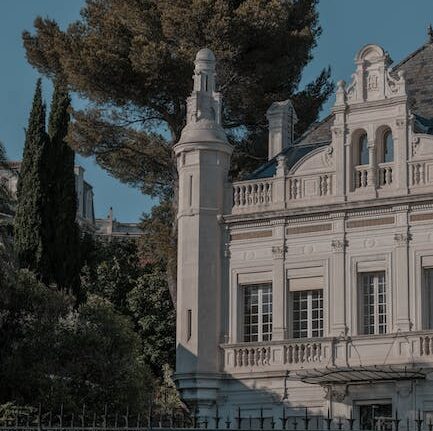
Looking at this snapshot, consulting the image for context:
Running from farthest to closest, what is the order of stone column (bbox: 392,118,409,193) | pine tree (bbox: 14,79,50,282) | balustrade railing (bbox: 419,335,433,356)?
pine tree (bbox: 14,79,50,282) < stone column (bbox: 392,118,409,193) < balustrade railing (bbox: 419,335,433,356)

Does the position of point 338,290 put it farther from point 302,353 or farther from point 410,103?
point 410,103

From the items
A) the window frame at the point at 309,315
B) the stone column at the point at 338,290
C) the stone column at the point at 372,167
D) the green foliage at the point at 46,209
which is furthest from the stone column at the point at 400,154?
the green foliage at the point at 46,209

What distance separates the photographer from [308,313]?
3356cm

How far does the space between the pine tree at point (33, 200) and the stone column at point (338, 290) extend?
11.0 meters

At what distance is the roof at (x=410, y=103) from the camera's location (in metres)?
35.6

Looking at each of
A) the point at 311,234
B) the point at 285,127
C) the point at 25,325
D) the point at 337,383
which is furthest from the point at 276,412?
the point at 285,127

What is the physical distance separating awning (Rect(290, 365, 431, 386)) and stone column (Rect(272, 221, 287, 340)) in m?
1.32

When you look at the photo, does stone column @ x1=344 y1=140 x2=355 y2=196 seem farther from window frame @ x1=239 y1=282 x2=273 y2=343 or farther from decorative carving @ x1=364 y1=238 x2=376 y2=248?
window frame @ x1=239 y1=282 x2=273 y2=343

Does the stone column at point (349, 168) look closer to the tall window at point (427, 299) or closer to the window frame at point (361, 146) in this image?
the window frame at point (361, 146)

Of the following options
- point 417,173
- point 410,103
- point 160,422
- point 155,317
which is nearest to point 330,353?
point 417,173

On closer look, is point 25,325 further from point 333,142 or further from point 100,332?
point 333,142

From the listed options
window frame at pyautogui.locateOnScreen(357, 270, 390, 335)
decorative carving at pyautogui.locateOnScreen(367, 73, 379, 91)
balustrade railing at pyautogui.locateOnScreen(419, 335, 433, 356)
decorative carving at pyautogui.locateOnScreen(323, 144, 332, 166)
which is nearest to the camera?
balustrade railing at pyautogui.locateOnScreen(419, 335, 433, 356)

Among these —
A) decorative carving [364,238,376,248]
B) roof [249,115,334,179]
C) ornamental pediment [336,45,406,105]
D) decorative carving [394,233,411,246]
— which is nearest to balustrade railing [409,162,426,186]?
decorative carving [394,233,411,246]

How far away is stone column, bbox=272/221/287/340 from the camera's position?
33438 millimetres
